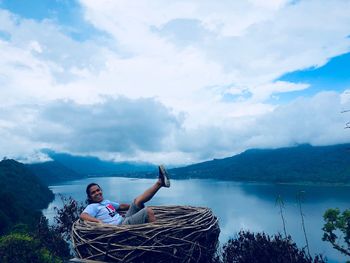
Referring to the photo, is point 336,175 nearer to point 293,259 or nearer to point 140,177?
point 140,177

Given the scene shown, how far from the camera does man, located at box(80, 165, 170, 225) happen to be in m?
2.52

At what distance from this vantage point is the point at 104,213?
3.05 metres

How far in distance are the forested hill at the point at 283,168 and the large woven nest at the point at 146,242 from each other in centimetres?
9864

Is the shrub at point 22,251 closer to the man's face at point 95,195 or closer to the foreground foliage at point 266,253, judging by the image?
the foreground foliage at point 266,253

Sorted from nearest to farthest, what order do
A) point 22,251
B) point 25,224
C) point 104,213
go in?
point 104,213, point 22,251, point 25,224

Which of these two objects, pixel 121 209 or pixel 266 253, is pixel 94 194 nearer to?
pixel 121 209

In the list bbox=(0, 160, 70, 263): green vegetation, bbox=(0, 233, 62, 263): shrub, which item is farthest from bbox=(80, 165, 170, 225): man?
bbox=(0, 233, 62, 263): shrub

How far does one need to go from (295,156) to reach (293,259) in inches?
6777

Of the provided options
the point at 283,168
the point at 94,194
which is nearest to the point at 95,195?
the point at 94,194

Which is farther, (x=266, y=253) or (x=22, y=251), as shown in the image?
(x=22, y=251)

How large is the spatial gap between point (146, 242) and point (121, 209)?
4.88 ft

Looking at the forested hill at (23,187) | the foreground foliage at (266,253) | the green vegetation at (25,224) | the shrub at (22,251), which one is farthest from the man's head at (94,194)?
the forested hill at (23,187)

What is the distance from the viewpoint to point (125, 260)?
78.4 inches

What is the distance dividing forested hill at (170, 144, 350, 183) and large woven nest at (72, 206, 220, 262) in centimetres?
9864
